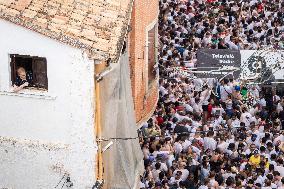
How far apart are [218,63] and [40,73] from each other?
29.3ft

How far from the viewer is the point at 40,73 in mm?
11562

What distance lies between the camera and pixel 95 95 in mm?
11188

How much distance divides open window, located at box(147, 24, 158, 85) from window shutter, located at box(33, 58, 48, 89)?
6186mm

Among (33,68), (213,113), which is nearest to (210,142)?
(213,113)

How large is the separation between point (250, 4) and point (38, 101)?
50.8 feet

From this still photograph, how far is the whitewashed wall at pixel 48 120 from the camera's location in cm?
1105

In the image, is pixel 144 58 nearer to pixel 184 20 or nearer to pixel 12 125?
pixel 12 125

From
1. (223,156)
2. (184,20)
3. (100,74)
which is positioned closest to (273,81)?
(223,156)

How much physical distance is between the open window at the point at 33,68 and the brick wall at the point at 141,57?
395cm

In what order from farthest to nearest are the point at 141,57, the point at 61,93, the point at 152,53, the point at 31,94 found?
the point at 152,53 → the point at 141,57 → the point at 31,94 → the point at 61,93

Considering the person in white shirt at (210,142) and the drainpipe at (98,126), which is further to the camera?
the person in white shirt at (210,142)

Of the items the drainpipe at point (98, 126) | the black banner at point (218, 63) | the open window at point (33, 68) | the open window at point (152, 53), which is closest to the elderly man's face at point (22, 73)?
the open window at point (33, 68)

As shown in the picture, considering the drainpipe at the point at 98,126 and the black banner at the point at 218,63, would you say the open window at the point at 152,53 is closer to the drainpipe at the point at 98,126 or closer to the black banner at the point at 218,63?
the black banner at the point at 218,63

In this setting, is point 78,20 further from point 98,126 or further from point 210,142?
point 210,142
